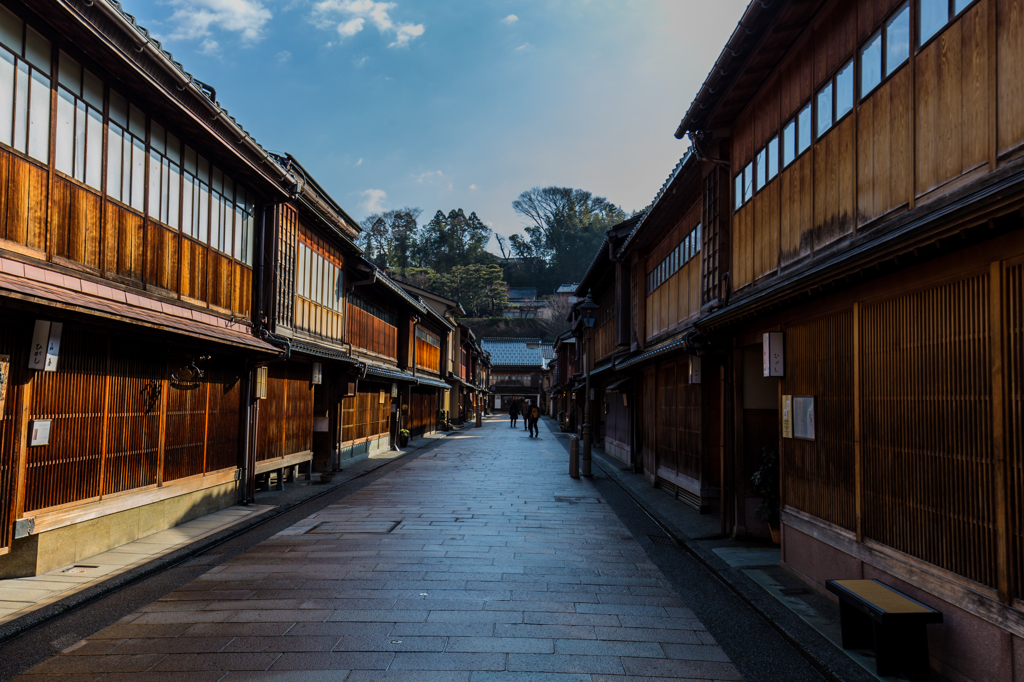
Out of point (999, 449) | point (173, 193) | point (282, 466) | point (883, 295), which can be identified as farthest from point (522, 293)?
point (999, 449)

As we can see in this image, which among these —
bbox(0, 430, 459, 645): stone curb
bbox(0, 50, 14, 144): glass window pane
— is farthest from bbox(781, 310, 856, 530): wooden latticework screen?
bbox(0, 50, 14, 144): glass window pane

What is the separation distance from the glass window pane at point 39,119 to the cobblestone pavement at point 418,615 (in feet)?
19.8

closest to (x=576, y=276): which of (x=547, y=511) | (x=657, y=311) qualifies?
(x=657, y=311)

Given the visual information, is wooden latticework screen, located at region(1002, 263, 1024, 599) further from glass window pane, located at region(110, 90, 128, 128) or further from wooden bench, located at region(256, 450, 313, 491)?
wooden bench, located at region(256, 450, 313, 491)

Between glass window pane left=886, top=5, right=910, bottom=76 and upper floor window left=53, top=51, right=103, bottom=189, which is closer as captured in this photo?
glass window pane left=886, top=5, right=910, bottom=76

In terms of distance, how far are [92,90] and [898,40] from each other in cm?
1069

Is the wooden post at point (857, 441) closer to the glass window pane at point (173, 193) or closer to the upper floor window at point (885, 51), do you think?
the upper floor window at point (885, 51)

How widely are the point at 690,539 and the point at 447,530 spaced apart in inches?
173

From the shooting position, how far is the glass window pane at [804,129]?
850cm

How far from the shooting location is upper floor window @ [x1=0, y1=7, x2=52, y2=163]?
7.58 metres

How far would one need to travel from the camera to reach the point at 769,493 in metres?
9.81

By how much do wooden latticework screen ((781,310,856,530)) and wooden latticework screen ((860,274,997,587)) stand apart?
1.20 feet

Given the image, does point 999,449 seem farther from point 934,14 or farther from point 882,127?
point 934,14

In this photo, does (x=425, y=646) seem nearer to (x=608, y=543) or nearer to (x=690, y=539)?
(x=608, y=543)
